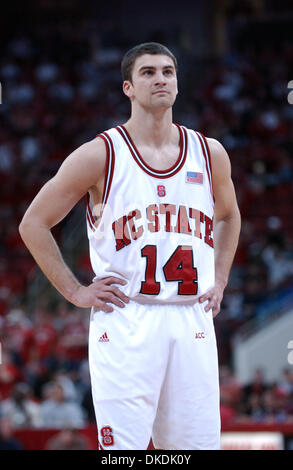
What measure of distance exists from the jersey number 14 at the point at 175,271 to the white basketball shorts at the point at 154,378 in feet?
0.32

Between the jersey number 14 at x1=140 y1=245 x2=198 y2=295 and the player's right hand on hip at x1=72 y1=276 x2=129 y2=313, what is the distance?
12cm

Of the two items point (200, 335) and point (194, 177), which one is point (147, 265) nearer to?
point (200, 335)

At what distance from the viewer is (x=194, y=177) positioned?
4262mm

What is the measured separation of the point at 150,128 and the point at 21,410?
23.6 ft

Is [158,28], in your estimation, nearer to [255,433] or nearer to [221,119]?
[221,119]

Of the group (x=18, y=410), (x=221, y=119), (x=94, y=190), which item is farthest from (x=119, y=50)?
(x=94, y=190)

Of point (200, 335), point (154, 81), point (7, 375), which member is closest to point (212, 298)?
point (200, 335)

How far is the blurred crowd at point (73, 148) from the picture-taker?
Answer: 1179cm

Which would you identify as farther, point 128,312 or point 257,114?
point 257,114

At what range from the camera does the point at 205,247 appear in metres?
4.22

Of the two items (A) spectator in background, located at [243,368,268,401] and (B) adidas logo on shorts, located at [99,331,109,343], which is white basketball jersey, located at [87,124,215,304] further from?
(A) spectator in background, located at [243,368,268,401]

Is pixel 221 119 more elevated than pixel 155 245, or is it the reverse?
pixel 221 119

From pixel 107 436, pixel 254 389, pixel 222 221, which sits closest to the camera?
pixel 107 436

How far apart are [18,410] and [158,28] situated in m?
15.8
